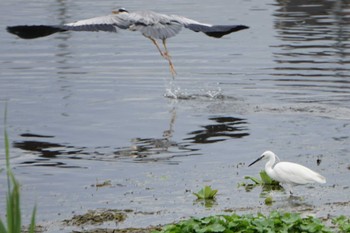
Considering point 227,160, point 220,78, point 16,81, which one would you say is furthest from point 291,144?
point 16,81

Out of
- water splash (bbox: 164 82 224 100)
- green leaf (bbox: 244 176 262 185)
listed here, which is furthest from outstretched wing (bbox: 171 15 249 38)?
green leaf (bbox: 244 176 262 185)

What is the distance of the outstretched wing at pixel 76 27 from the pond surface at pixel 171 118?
4.52 feet

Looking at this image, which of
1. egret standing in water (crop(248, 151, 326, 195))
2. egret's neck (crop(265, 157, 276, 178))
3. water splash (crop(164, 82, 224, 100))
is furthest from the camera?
water splash (crop(164, 82, 224, 100))

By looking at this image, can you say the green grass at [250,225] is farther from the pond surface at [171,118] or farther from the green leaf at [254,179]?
the green leaf at [254,179]

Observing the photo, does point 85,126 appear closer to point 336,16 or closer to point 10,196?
point 10,196

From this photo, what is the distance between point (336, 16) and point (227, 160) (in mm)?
16659

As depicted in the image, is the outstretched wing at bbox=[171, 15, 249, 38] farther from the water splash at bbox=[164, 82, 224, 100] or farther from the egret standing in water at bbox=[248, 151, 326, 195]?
the egret standing in water at bbox=[248, 151, 326, 195]

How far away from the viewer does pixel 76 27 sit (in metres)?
12.9

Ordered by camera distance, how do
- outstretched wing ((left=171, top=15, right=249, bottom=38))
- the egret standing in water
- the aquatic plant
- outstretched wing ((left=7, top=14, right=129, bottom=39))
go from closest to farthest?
the aquatic plant
the egret standing in water
outstretched wing ((left=7, top=14, right=129, bottom=39))
outstretched wing ((left=171, top=15, right=249, bottom=38))

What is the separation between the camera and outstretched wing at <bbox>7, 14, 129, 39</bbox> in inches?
490

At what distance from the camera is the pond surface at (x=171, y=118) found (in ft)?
32.2

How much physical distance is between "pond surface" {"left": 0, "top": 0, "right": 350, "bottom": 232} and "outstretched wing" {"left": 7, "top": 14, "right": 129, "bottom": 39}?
4.52 ft

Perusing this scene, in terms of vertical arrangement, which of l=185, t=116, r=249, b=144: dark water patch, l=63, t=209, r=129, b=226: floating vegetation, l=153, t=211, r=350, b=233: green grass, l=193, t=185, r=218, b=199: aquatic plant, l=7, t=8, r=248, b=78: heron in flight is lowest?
l=185, t=116, r=249, b=144: dark water patch

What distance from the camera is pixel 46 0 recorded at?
32.8 meters
